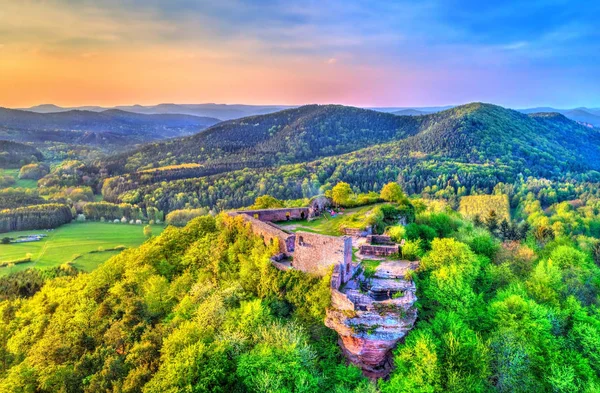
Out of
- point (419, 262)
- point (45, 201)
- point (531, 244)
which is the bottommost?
point (45, 201)

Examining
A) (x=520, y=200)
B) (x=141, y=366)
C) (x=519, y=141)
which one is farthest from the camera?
(x=519, y=141)

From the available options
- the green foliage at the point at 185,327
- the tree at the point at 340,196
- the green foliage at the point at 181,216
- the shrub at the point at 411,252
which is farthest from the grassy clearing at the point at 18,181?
the shrub at the point at 411,252

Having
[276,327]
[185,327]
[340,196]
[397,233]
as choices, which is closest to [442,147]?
[340,196]

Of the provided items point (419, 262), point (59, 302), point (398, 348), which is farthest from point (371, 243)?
point (59, 302)

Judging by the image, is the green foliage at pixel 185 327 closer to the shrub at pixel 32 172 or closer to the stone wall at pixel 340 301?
the stone wall at pixel 340 301

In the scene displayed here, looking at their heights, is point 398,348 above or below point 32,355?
above

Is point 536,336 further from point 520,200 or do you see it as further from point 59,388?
point 520,200
